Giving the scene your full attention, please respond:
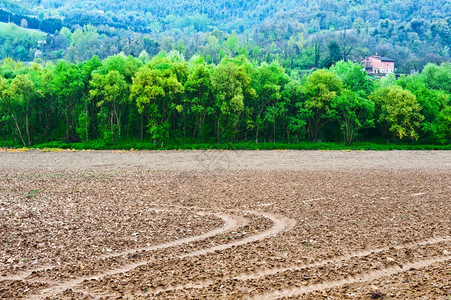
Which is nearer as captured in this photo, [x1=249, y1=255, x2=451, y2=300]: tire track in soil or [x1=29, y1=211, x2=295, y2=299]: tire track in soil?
[x1=249, y1=255, x2=451, y2=300]: tire track in soil

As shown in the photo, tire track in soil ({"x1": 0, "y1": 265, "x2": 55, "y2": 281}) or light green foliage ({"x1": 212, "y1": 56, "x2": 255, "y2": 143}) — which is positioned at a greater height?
light green foliage ({"x1": 212, "y1": 56, "x2": 255, "y2": 143})

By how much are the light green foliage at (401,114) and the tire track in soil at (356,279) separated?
6075 cm

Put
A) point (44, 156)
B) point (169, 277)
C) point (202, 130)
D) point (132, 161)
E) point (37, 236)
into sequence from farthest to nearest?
1. point (202, 130)
2. point (44, 156)
3. point (132, 161)
4. point (37, 236)
5. point (169, 277)

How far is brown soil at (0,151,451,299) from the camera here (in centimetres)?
1177

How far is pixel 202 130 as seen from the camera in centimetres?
7062

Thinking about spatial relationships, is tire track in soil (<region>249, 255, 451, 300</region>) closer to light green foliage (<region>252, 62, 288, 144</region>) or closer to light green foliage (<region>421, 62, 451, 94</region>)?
light green foliage (<region>252, 62, 288, 144</region>)

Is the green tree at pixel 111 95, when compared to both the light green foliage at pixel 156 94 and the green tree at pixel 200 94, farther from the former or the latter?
the green tree at pixel 200 94

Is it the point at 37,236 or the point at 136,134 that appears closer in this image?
the point at 37,236

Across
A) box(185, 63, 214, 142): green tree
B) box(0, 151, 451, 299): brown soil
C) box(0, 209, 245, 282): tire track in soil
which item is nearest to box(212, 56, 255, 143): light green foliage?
box(185, 63, 214, 142): green tree

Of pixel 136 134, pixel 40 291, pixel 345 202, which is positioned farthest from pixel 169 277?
pixel 136 134

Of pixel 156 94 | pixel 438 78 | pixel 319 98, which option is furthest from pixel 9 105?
pixel 438 78

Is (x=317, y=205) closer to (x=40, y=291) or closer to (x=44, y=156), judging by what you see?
(x=40, y=291)

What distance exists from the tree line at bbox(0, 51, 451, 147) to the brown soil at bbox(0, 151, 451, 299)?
3303 cm

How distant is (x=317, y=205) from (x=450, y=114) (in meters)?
60.5
